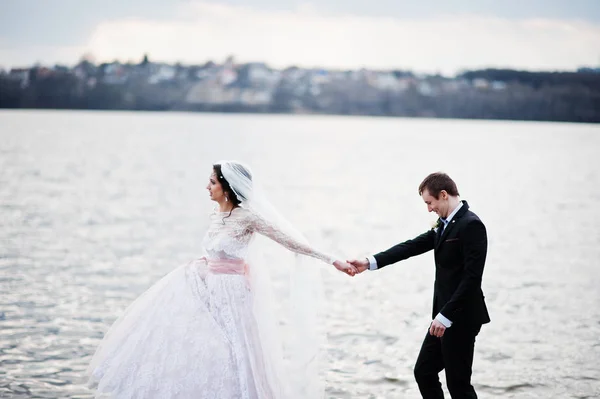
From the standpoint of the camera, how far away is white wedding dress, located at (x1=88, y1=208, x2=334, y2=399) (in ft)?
19.5

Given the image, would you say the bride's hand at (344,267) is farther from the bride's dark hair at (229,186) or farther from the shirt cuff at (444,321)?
Answer: the shirt cuff at (444,321)

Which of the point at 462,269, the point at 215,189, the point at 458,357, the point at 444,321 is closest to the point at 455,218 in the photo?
the point at 462,269

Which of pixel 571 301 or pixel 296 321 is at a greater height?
pixel 296 321

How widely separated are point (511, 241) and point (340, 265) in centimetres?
1609

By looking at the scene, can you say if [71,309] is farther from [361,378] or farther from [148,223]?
[148,223]

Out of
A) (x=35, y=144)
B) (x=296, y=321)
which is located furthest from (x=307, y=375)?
(x=35, y=144)

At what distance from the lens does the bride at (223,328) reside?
234 inches

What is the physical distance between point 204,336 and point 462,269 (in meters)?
1.91

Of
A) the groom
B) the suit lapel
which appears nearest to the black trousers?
the groom

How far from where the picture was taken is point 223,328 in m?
6.11

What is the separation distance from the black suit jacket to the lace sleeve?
3.37ft

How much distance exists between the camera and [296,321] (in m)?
6.49

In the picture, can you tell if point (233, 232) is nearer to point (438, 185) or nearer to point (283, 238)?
point (283, 238)

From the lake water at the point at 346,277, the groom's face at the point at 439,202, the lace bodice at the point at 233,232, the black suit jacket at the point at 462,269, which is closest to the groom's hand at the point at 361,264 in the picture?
the lace bodice at the point at 233,232
